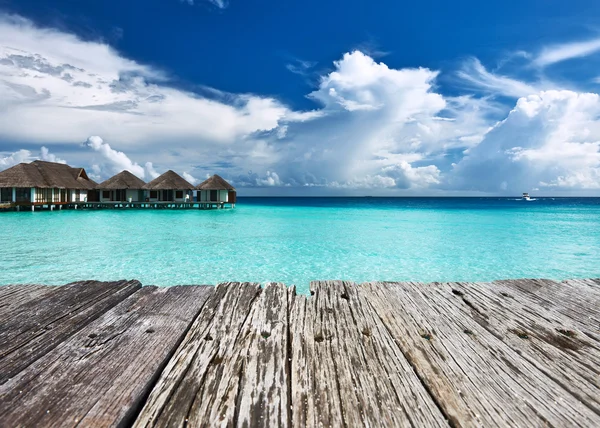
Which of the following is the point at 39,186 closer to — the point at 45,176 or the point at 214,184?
the point at 45,176

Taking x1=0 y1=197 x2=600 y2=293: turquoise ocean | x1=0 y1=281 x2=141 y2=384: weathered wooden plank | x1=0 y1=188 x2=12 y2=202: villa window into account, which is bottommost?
x1=0 y1=197 x2=600 y2=293: turquoise ocean

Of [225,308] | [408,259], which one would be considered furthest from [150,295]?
[408,259]

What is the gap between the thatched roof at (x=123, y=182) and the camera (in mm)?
42719

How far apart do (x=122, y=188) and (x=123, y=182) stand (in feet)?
2.66

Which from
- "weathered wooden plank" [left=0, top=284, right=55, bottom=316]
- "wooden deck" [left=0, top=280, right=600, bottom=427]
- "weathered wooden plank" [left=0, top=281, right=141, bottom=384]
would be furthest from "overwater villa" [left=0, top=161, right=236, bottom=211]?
"wooden deck" [left=0, top=280, right=600, bottom=427]

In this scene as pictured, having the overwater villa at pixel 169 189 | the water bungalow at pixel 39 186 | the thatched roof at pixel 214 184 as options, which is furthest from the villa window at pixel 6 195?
the thatched roof at pixel 214 184

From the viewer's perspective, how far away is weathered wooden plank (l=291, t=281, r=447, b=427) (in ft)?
3.82

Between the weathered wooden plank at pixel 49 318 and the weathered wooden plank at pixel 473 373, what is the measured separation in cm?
177

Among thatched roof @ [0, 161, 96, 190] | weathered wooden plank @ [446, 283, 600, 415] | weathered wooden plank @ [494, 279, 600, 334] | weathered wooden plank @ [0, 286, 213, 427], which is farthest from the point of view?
thatched roof @ [0, 161, 96, 190]

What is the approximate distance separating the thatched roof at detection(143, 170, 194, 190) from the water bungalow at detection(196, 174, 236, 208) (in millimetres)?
1642

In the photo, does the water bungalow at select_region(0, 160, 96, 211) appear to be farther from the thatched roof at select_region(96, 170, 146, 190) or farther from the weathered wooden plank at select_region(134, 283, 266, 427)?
the weathered wooden plank at select_region(134, 283, 266, 427)

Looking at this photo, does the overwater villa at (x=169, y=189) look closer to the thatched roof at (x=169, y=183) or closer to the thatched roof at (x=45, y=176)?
the thatched roof at (x=169, y=183)

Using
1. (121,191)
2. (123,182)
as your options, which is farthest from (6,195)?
(121,191)

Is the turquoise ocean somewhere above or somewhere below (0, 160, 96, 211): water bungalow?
below
